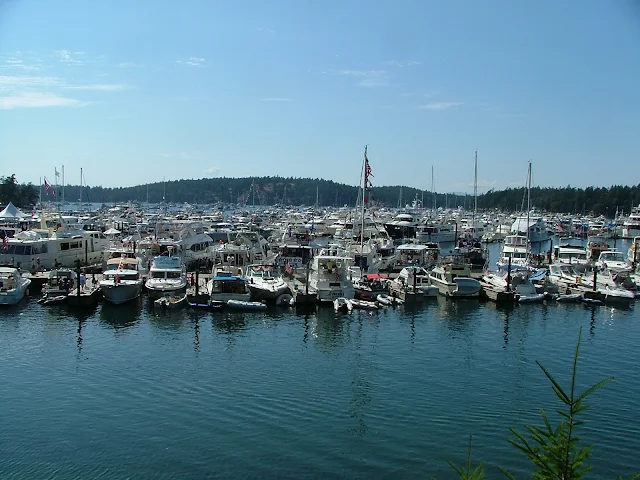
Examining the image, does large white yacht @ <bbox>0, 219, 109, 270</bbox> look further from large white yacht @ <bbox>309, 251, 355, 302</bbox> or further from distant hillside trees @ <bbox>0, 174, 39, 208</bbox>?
distant hillside trees @ <bbox>0, 174, 39, 208</bbox>

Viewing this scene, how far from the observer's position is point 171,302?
39.7 m

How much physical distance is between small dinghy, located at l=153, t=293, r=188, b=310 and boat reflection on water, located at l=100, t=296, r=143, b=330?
136 cm

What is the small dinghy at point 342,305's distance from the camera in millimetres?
40406

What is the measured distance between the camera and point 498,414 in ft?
72.7

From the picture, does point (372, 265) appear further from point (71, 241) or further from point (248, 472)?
point (248, 472)

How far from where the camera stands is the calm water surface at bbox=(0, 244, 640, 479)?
1844 centimetres

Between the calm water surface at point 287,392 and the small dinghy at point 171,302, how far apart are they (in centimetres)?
109

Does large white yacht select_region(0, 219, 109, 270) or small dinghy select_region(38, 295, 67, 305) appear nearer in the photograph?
small dinghy select_region(38, 295, 67, 305)

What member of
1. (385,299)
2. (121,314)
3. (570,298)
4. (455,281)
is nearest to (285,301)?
(385,299)

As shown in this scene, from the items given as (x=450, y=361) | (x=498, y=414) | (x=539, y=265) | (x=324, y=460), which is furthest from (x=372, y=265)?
(x=324, y=460)

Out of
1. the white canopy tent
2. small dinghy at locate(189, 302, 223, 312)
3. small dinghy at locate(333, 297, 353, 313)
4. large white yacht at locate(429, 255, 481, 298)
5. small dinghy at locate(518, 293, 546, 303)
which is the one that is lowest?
small dinghy at locate(189, 302, 223, 312)

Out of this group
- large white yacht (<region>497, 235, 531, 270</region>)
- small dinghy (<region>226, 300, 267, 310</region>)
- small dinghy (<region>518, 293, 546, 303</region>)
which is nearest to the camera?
small dinghy (<region>226, 300, 267, 310</region>)

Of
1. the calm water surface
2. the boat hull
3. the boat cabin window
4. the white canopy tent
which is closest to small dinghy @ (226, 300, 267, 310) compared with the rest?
the calm water surface

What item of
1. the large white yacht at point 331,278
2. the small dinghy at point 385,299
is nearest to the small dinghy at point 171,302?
the large white yacht at point 331,278
